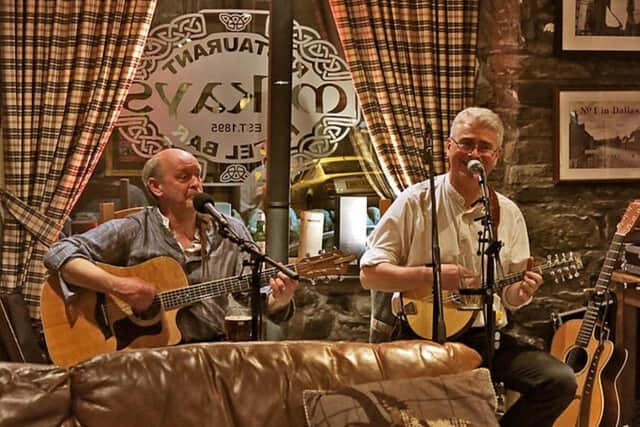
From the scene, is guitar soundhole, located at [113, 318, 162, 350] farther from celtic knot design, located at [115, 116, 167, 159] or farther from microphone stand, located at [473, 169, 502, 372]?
microphone stand, located at [473, 169, 502, 372]

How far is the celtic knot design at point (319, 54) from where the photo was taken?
4.34m

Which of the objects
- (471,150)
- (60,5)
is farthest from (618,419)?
(60,5)

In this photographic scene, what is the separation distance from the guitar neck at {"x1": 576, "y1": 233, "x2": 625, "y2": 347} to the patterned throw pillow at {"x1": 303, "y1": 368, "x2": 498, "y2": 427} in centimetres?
152

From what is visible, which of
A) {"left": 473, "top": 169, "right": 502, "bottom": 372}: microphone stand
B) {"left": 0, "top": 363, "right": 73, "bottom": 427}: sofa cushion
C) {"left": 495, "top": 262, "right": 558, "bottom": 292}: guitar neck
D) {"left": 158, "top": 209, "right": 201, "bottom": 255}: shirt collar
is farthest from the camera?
{"left": 158, "top": 209, "right": 201, "bottom": 255}: shirt collar

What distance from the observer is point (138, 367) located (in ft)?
7.48

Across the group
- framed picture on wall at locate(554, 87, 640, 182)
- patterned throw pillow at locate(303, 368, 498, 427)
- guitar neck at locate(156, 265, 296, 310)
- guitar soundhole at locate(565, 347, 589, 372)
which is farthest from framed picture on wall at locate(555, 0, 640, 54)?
patterned throw pillow at locate(303, 368, 498, 427)

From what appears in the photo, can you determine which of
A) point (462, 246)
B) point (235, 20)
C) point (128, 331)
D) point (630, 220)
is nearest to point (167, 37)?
point (235, 20)

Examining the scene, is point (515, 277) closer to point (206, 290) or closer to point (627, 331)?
point (627, 331)

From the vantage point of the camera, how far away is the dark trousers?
3102 millimetres

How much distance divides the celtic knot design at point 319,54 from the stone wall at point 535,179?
719mm

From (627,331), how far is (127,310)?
2246 mm

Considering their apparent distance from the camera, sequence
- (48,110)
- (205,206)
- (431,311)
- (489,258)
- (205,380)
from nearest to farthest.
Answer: (205,380), (489,258), (205,206), (431,311), (48,110)

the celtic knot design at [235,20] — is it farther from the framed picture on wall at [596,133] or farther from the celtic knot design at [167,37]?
the framed picture on wall at [596,133]

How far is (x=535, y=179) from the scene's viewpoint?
14.2ft
